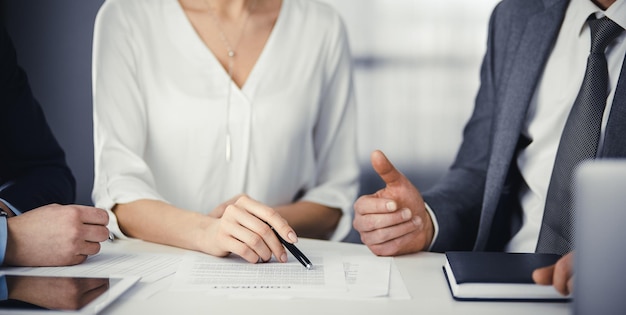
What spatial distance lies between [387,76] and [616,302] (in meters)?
3.67

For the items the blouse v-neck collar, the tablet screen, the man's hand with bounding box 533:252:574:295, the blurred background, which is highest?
the blouse v-neck collar

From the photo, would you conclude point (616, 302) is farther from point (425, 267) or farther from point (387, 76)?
point (387, 76)

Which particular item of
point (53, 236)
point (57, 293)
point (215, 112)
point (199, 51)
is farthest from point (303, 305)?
point (199, 51)

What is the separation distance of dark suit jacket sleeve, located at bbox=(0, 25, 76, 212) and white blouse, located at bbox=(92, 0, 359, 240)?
0.11 meters

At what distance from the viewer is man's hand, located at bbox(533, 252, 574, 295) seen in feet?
2.90

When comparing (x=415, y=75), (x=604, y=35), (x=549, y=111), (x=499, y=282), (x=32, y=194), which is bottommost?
(x=415, y=75)

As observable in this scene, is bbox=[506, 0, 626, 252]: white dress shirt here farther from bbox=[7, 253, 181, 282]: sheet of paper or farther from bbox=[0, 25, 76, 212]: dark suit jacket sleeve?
bbox=[0, 25, 76, 212]: dark suit jacket sleeve

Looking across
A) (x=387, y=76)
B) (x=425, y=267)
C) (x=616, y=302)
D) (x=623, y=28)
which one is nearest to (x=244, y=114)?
(x=425, y=267)

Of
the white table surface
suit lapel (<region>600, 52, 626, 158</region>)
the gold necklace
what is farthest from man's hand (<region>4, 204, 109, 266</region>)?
suit lapel (<region>600, 52, 626, 158</region>)

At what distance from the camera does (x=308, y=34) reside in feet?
5.74

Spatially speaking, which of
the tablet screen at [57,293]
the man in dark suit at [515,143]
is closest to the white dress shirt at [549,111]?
the man in dark suit at [515,143]

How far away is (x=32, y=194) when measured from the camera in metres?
1.38

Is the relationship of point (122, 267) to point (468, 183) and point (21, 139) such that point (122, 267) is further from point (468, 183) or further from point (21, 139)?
point (468, 183)

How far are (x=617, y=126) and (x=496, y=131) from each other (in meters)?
0.32
